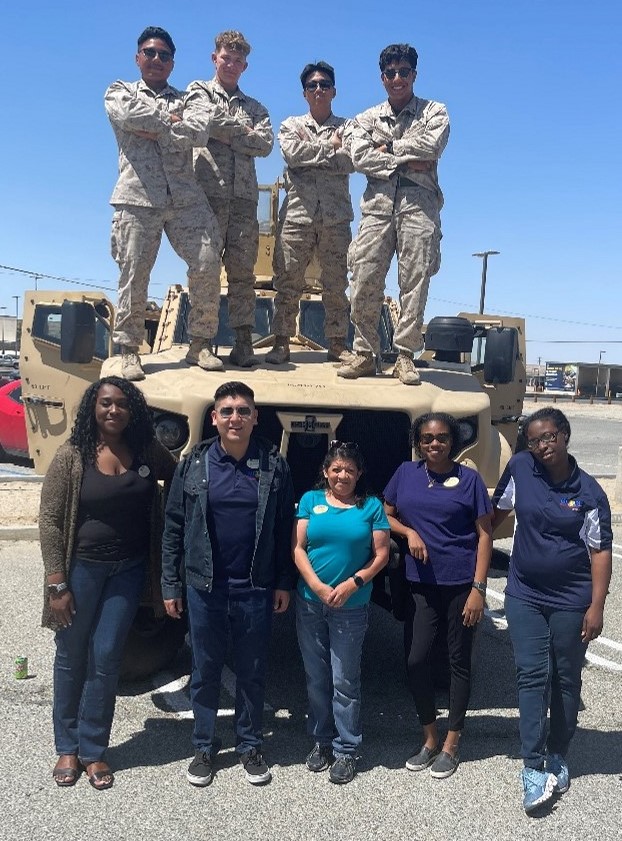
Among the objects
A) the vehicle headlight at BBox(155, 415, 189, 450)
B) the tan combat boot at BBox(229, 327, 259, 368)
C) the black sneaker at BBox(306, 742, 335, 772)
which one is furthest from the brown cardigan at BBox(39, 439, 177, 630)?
the tan combat boot at BBox(229, 327, 259, 368)

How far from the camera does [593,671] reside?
505 cm

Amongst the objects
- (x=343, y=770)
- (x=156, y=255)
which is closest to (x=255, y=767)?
(x=343, y=770)

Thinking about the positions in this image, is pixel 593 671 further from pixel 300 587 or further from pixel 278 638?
pixel 300 587

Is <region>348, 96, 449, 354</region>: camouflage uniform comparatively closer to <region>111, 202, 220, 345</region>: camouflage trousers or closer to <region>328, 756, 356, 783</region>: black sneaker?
<region>111, 202, 220, 345</region>: camouflage trousers

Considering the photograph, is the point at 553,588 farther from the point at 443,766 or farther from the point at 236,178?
the point at 236,178

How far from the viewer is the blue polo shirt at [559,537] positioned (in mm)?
3453

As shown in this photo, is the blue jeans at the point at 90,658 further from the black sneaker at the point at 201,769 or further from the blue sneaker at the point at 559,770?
the blue sneaker at the point at 559,770

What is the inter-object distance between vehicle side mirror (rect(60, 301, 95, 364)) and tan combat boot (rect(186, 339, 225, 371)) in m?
0.63

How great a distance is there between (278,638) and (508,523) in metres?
1.84

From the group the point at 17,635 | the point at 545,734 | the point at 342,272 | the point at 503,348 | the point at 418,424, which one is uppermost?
the point at 342,272

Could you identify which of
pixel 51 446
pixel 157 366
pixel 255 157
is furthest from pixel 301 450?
pixel 51 446

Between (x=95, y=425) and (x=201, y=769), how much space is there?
5.10 feet

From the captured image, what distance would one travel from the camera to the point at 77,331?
5043mm

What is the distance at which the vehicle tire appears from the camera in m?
4.39
